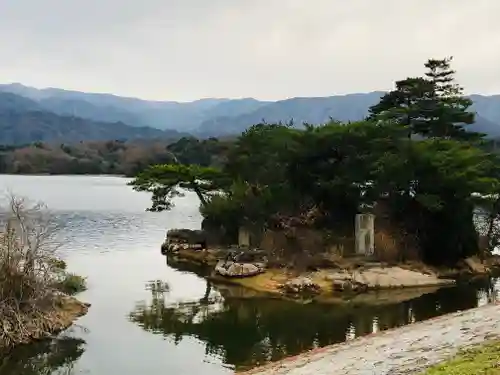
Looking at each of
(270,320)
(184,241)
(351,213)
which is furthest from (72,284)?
(351,213)

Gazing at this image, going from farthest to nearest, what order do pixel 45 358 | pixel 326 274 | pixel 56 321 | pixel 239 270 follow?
pixel 239 270 → pixel 326 274 → pixel 56 321 → pixel 45 358

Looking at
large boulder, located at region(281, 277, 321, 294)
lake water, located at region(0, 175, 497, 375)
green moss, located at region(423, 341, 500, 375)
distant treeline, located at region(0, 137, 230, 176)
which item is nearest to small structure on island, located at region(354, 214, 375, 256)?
lake water, located at region(0, 175, 497, 375)

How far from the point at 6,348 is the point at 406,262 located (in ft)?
58.1

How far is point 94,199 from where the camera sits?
65.2 metres

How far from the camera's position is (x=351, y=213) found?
30.5 m

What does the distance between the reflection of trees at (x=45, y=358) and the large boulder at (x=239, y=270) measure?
32.4 feet

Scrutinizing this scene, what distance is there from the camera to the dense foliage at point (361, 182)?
28594 mm

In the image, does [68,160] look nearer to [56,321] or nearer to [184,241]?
[184,241]

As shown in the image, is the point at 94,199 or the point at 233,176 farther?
the point at 94,199

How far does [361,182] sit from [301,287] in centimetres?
667

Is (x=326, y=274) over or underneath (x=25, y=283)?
underneath

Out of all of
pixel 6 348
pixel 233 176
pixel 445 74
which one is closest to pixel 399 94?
pixel 445 74

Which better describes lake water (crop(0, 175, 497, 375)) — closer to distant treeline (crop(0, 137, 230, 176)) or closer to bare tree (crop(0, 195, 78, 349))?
bare tree (crop(0, 195, 78, 349))

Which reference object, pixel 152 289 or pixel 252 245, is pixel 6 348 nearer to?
pixel 152 289
